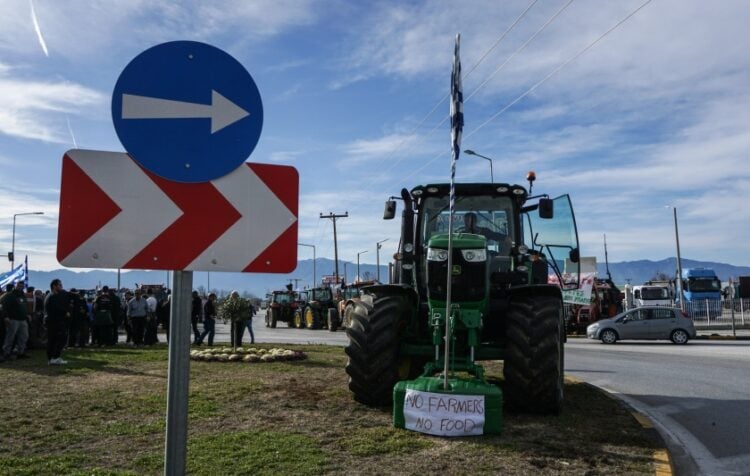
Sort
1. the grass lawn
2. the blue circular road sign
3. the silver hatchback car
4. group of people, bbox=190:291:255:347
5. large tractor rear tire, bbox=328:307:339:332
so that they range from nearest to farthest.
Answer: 1. the blue circular road sign
2. the grass lawn
3. group of people, bbox=190:291:255:347
4. the silver hatchback car
5. large tractor rear tire, bbox=328:307:339:332

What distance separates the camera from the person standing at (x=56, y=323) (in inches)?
501

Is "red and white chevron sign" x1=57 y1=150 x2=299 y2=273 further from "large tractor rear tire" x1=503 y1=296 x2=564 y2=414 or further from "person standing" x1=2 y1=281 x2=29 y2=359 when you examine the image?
"person standing" x1=2 y1=281 x2=29 y2=359

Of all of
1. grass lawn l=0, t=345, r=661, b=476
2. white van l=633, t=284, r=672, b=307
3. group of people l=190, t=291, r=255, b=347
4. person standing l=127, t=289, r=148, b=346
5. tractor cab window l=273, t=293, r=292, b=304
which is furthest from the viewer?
tractor cab window l=273, t=293, r=292, b=304

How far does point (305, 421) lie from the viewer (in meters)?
6.98

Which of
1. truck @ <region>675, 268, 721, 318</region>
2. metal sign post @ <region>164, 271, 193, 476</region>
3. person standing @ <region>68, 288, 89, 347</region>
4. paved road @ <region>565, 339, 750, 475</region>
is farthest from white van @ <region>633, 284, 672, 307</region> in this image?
metal sign post @ <region>164, 271, 193, 476</region>

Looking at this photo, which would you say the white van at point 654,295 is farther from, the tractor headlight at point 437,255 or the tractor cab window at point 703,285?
the tractor headlight at point 437,255

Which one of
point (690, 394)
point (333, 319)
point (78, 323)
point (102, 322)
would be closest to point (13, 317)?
point (78, 323)

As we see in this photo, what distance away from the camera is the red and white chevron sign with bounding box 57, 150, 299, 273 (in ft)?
9.03

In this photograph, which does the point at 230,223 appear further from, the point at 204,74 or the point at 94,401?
the point at 94,401

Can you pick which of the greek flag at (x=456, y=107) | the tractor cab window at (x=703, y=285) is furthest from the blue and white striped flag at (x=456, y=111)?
the tractor cab window at (x=703, y=285)

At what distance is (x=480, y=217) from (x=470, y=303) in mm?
1874

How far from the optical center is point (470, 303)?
7582 millimetres

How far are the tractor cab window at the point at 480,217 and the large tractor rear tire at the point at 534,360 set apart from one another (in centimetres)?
172

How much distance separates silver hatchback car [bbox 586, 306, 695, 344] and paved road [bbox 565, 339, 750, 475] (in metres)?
5.22
